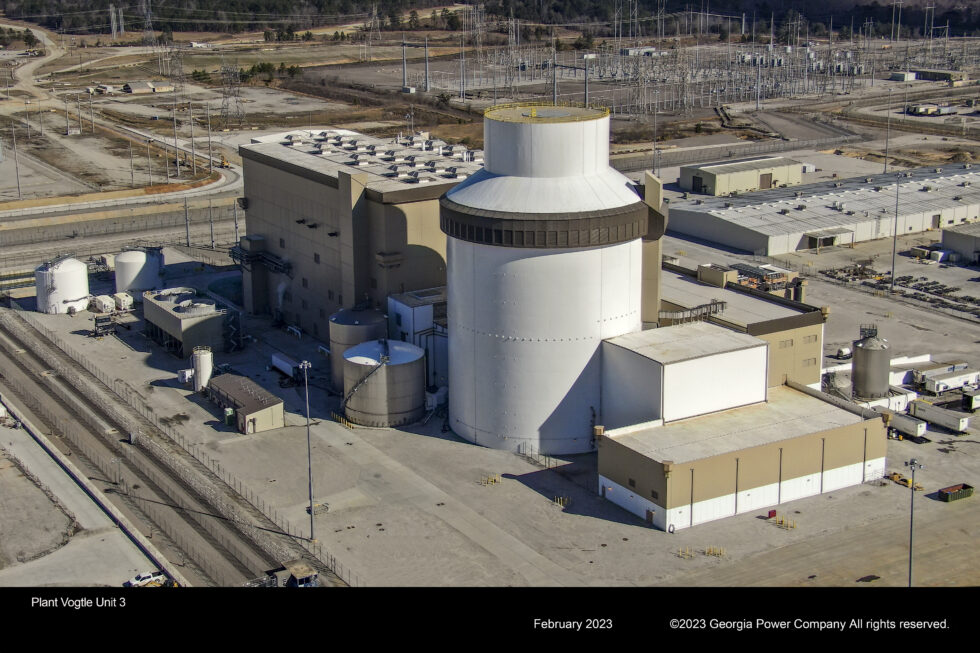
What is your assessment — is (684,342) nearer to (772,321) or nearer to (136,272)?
(772,321)

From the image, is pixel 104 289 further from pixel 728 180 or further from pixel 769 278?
pixel 728 180

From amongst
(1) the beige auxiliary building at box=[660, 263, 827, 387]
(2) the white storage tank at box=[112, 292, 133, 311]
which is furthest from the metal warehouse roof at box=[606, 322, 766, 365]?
(2) the white storage tank at box=[112, 292, 133, 311]

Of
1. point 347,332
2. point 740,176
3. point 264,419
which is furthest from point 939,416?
point 740,176

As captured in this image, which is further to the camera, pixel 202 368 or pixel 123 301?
pixel 123 301

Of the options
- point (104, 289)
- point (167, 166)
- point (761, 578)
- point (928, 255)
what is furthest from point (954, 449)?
point (167, 166)

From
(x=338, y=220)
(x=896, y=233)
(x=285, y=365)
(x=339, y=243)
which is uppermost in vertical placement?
(x=338, y=220)

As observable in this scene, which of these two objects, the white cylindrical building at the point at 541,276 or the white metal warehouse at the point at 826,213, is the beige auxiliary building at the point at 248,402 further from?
the white metal warehouse at the point at 826,213

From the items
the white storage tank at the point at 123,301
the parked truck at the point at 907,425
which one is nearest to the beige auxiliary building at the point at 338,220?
the white storage tank at the point at 123,301
